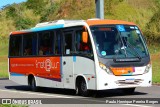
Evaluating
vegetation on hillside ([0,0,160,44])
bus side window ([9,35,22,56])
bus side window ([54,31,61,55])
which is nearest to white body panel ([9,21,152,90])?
bus side window ([54,31,61,55])

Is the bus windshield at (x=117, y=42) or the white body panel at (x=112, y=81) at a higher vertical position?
the bus windshield at (x=117, y=42)

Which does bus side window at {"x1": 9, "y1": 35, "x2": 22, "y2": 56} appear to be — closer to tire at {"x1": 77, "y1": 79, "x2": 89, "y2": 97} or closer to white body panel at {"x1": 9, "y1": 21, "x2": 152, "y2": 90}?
white body panel at {"x1": 9, "y1": 21, "x2": 152, "y2": 90}

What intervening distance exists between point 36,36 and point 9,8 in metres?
89.5

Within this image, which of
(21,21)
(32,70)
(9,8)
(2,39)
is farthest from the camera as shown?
(9,8)

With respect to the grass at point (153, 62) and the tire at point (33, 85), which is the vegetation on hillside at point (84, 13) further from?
the tire at point (33, 85)

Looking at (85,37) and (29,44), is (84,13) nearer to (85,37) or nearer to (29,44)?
(29,44)

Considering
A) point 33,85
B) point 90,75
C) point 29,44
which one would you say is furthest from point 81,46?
point 33,85

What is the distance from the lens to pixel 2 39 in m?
83.7

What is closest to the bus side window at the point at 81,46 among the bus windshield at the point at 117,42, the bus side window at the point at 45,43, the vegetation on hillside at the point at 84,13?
the bus windshield at the point at 117,42

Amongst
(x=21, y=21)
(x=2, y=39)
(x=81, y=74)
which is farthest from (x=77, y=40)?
(x=21, y=21)

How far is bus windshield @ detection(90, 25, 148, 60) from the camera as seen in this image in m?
18.5

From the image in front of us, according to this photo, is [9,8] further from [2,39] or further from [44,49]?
[44,49]

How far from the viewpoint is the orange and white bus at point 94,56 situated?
60.1 ft

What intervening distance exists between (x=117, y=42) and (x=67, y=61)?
242 centimetres
